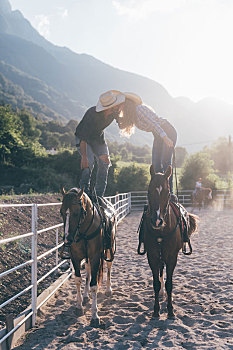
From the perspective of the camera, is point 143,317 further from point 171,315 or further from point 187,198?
point 187,198

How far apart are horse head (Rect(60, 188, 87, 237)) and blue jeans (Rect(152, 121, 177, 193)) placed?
132 centimetres

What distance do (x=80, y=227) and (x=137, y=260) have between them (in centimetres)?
399

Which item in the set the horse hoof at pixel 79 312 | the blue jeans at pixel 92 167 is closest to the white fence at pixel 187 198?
the blue jeans at pixel 92 167

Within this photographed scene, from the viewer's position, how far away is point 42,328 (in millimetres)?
3559

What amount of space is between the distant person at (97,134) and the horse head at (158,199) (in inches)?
44.7

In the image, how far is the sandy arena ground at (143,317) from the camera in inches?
124

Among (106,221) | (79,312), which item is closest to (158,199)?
(106,221)

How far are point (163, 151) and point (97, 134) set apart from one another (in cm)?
97

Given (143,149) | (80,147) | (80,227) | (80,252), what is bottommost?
(80,252)

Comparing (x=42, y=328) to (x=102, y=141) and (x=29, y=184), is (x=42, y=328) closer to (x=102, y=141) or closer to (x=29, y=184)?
(x=102, y=141)

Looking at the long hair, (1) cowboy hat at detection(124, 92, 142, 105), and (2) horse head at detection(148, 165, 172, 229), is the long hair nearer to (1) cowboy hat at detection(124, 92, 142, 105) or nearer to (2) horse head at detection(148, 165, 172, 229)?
(1) cowboy hat at detection(124, 92, 142, 105)

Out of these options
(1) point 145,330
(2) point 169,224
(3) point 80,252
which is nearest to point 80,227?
(3) point 80,252

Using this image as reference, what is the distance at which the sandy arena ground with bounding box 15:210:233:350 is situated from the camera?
316 centimetres

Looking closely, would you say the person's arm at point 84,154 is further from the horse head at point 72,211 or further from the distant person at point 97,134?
the horse head at point 72,211
